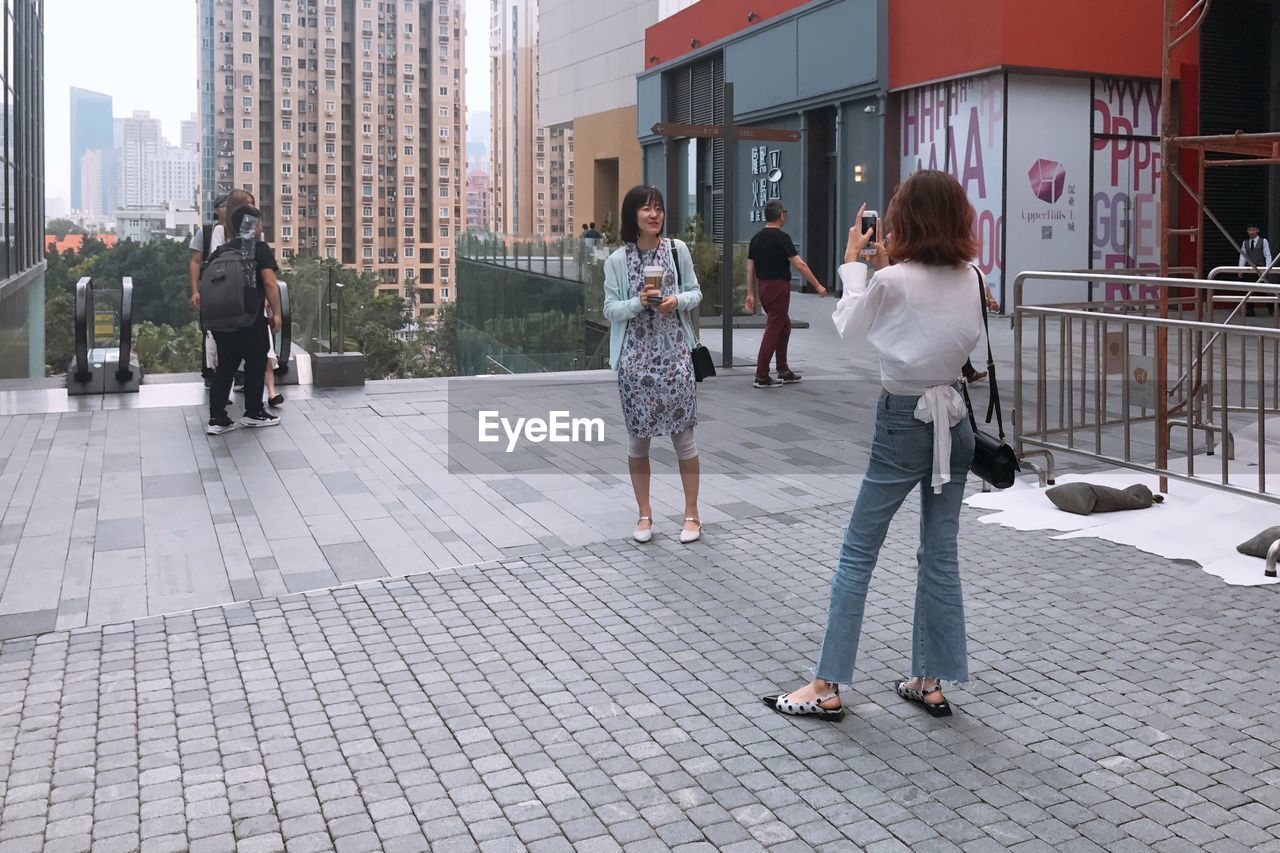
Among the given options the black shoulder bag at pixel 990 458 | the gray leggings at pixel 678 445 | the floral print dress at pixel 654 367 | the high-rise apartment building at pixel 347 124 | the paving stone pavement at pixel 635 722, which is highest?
the high-rise apartment building at pixel 347 124

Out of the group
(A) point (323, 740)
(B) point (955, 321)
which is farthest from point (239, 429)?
(B) point (955, 321)

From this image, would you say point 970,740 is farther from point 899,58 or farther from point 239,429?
point 899,58

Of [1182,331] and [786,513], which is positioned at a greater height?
[1182,331]

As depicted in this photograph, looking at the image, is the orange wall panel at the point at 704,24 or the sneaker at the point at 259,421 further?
the orange wall panel at the point at 704,24

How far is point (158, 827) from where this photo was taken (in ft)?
11.4

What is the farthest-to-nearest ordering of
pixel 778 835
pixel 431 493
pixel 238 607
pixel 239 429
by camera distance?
pixel 239 429, pixel 431 493, pixel 238 607, pixel 778 835

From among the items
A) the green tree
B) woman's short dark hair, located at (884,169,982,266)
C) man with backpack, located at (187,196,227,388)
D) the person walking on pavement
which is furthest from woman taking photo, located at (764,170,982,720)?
the green tree

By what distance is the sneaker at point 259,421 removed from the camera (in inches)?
400

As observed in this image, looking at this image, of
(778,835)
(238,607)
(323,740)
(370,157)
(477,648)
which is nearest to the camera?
(778,835)

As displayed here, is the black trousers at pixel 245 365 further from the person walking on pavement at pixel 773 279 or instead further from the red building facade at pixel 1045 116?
the red building facade at pixel 1045 116

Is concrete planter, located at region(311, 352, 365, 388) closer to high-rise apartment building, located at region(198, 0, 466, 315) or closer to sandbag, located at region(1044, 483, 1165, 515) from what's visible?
sandbag, located at region(1044, 483, 1165, 515)

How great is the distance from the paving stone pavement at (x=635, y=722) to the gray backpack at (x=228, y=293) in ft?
15.0

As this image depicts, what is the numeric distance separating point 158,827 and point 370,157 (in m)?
147

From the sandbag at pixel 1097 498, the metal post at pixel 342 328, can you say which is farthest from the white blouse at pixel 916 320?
the metal post at pixel 342 328
